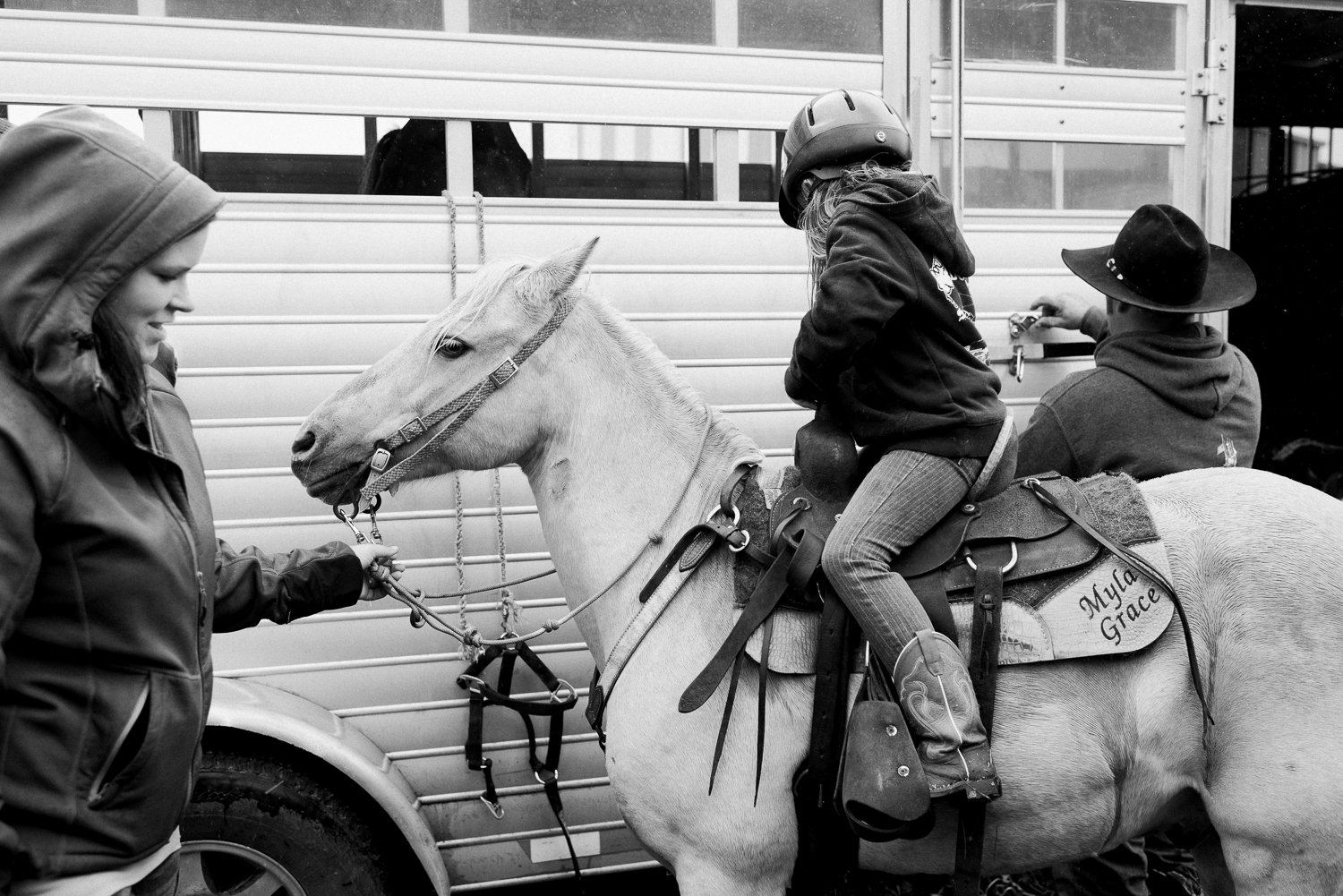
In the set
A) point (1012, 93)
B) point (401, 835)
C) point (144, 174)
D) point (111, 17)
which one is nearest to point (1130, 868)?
point (401, 835)

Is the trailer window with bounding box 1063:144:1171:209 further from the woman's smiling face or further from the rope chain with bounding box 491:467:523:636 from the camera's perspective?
the woman's smiling face

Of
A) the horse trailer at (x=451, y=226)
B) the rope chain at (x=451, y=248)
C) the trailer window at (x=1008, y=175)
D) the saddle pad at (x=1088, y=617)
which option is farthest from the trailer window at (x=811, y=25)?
the saddle pad at (x=1088, y=617)

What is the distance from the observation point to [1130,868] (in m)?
3.61

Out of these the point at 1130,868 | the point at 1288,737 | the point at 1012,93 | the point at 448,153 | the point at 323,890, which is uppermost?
the point at 1012,93

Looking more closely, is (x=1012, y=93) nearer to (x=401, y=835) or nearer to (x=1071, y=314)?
A: (x=1071, y=314)

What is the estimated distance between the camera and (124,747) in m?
1.58

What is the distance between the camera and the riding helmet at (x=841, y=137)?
2742 millimetres

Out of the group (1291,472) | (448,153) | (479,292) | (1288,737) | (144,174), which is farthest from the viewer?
(1291,472)

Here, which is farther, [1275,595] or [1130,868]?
[1130,868]

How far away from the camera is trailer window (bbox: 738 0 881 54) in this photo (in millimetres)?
3447

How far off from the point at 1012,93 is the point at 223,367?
283cm

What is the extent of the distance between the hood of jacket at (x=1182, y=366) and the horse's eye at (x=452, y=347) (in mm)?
2123

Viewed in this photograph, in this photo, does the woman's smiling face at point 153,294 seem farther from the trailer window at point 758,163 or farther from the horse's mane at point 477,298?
the trailer window at point 758,163

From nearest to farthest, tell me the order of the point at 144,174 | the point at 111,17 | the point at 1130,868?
the point at 144,174 → the point at 111,17 → the point at 1130,868
